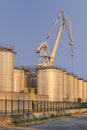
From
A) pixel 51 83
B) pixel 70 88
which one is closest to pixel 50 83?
pixel 51 83

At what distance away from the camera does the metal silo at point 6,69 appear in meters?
77.9

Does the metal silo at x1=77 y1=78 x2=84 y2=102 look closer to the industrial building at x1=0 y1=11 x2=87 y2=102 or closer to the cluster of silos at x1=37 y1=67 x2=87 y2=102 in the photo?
the industrial building at x1=0 y1=11 x2=87 y2=102

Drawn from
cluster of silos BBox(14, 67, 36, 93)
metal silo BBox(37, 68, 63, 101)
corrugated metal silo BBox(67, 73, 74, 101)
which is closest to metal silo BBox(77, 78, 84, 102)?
corrugated metal silo BBox(67, 73, 74, 101)

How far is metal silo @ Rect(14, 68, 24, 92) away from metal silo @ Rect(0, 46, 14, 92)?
811 inches

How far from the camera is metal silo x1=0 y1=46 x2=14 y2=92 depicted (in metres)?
77.9

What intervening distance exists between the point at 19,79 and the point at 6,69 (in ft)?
78.5

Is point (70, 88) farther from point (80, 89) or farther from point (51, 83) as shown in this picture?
point (51, 83)

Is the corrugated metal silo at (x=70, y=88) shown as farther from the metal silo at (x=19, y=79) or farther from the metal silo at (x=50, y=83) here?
the metal silo at (x=19, y=79)

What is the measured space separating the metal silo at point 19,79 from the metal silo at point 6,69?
811 inches

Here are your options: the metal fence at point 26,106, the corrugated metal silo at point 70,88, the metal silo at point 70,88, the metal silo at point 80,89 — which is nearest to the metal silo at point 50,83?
the metal fence at point 26,106

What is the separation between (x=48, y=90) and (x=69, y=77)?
25.8 metres

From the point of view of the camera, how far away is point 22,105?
2763 inches

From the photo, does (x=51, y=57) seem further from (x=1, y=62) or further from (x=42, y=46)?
(x=1, y=62)

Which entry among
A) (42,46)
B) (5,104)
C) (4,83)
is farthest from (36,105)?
(42,46)
